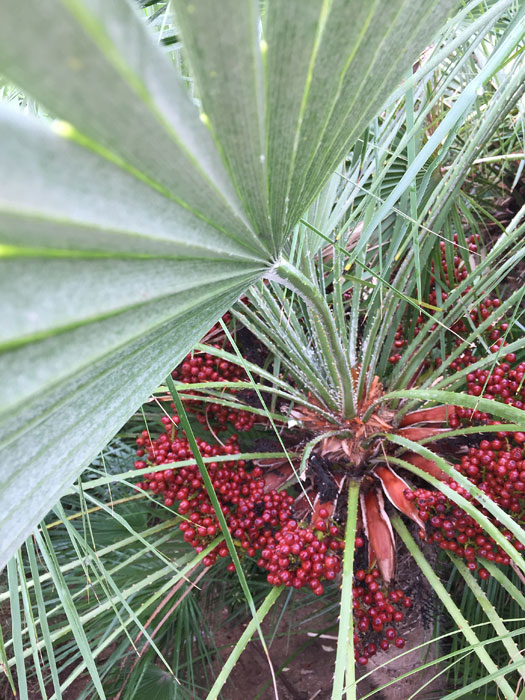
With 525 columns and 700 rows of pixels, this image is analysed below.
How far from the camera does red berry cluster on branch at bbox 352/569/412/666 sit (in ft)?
2.54

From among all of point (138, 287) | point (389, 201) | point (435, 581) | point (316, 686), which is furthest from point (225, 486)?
point (316, 686)

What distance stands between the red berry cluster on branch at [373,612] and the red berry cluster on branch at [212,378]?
0.35 m

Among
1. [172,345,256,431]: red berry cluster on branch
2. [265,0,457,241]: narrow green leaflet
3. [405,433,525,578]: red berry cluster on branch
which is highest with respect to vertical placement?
[265,0,457,241]: narrow green leaflet

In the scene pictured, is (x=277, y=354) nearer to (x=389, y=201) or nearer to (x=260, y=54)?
(x=389, y=201)

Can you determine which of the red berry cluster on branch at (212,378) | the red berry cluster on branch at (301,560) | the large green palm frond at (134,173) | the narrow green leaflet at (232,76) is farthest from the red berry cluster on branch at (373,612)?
the narrow green leaflet at (232,76)

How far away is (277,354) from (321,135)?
0.56 metres

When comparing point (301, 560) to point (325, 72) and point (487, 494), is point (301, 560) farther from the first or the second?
point (325, 72)

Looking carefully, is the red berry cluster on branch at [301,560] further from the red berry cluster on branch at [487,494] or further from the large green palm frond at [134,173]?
the large green palm frond at [134,173]

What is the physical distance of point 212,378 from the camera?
999mm

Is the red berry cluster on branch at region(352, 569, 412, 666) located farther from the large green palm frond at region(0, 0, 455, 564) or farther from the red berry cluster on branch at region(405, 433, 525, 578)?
the large green palm frond at region(0, 0, 455, 564)

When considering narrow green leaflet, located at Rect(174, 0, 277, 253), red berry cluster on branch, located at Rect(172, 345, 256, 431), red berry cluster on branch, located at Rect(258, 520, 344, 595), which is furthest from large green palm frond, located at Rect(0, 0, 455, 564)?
red berry cluster on branch, located at Rect(172, 345, 256, 431)

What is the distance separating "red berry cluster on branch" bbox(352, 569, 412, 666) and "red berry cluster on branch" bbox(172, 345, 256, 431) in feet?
1.16

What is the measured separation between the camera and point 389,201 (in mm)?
530

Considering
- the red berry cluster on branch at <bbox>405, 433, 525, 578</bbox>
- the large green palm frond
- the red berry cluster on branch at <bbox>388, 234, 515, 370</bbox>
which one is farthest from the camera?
the red berry cluster on branch at <bbox>388, 234, 515, 370</bbox>
